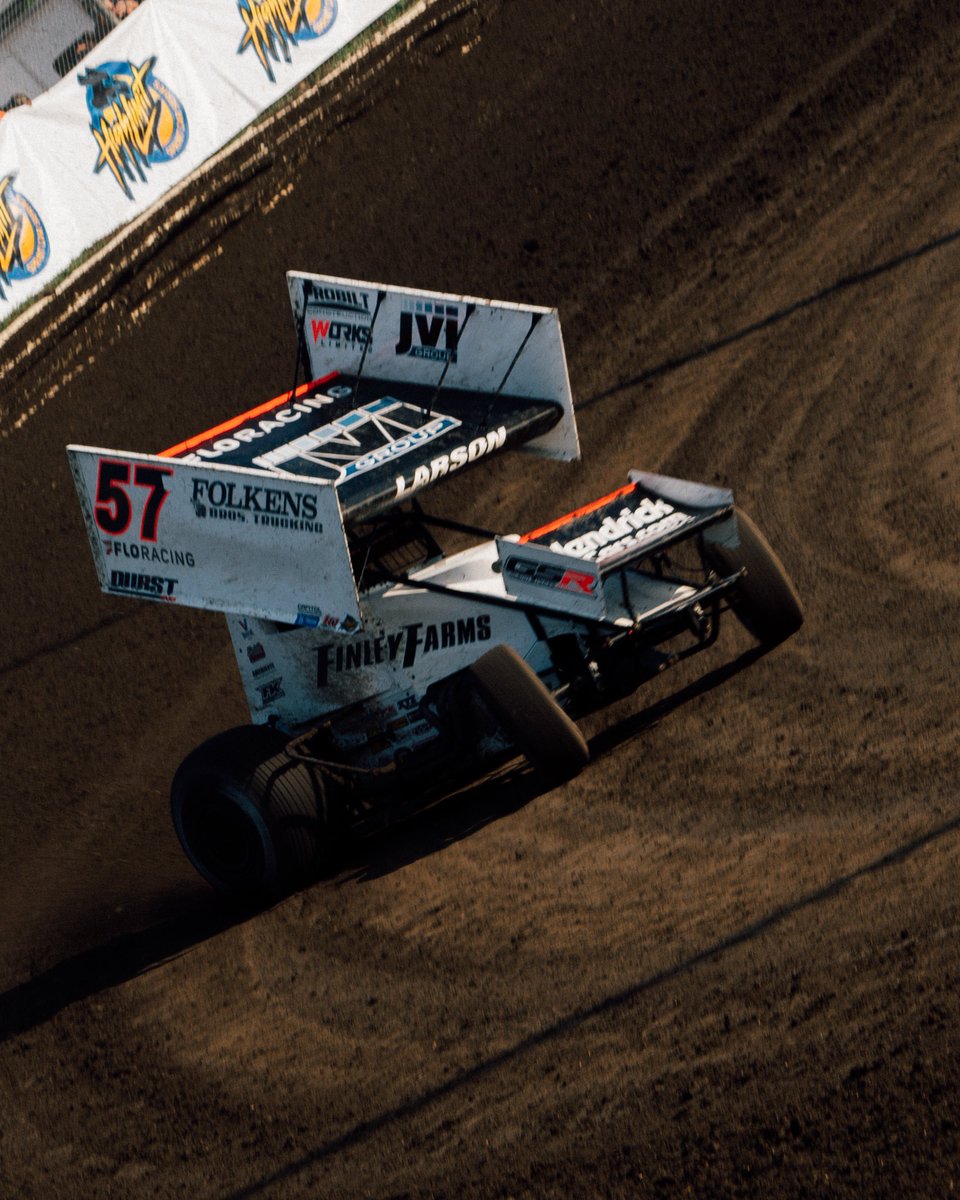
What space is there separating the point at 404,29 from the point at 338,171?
2230 millimetres

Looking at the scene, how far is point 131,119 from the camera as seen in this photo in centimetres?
1456

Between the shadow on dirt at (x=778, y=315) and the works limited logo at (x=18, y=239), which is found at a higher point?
the works limited logo at (x=18, y=239)

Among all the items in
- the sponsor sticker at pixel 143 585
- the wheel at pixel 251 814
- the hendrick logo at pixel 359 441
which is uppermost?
the hendrick logo at pixel 359 441

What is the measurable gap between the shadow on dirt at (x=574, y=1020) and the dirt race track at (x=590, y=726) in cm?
2

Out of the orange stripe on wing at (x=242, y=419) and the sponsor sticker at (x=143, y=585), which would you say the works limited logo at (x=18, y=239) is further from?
the sponsor sticker at (x=143, y=585)

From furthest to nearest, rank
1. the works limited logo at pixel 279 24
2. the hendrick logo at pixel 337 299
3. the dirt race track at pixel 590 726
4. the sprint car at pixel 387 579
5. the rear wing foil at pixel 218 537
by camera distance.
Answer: the works limited logo at pixel 279 24 < the hendrick logo at pixel 337 299 < the sprint car at pixel 387 579 < the rear wing foil at pixel 218 537 < the dirt race track at pixel 590 726

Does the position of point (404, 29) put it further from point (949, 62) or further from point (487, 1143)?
point (487, 1143)

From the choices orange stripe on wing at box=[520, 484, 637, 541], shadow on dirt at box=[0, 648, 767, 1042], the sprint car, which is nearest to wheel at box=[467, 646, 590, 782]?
the sprint car

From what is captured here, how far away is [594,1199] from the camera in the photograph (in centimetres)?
646

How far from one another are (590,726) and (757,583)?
1388 mm

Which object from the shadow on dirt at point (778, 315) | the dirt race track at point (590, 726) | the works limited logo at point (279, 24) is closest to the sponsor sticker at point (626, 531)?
the dirt race track at point (590, 726)

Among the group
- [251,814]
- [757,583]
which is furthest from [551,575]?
[251,814]

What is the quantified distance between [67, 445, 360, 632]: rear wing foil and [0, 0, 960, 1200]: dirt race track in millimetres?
1740

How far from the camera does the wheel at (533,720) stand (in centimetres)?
750
